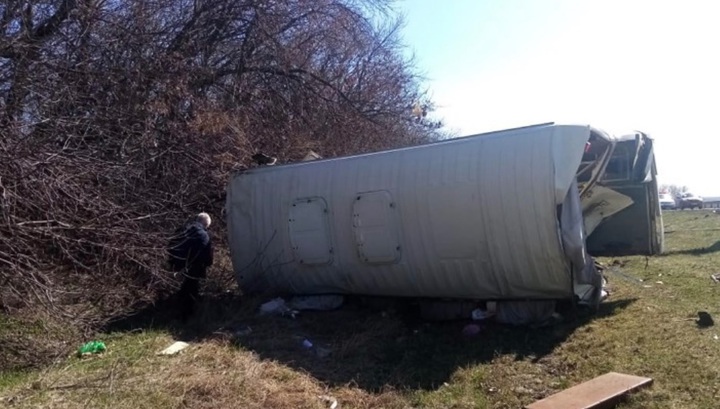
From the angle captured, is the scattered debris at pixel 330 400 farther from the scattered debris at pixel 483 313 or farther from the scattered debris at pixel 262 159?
the scattered debris at pixel 262 159

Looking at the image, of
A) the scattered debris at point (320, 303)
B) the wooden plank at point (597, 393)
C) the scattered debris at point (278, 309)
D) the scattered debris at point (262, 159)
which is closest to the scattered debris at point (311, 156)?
the scattered debris at point (262, 159)

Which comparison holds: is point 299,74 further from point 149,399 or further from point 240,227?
point 149,399

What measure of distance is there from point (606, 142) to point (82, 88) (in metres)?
7.09

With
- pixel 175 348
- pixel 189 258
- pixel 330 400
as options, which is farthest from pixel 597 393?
pixel 189 258

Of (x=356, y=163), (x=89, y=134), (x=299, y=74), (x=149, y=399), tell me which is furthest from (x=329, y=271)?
(x=299, y=74)

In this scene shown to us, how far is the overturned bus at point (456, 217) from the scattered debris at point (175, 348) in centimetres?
278

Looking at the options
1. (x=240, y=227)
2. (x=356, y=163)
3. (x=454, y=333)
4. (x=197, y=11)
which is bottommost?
(x=454, y=333)

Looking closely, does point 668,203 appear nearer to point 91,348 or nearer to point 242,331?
point 242,331

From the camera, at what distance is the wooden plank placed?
17.7 ft

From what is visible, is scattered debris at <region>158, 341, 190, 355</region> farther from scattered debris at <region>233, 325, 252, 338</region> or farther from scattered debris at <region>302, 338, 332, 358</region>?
scattered debris at <region>302, 338, 332, 358</region>

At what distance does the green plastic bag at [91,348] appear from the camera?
6.89 meters

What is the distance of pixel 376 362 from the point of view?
7391 millimetres

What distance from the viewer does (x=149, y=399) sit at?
5.41 metres

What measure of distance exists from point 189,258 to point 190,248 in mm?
132
